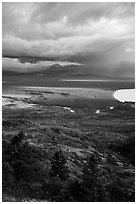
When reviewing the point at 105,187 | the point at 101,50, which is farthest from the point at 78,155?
the point at 101,50

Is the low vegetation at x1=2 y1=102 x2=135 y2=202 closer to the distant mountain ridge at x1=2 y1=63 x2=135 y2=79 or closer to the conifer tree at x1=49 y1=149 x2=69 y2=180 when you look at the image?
the conifer tree at x1=49 y1=149 x2=69 y2=180

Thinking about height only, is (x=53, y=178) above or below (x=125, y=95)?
below

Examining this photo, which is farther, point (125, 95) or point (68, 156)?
point (125, 95)

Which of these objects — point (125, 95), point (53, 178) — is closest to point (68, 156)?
point (53, 178)

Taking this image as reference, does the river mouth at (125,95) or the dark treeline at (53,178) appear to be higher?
the river mouth at (125,95)

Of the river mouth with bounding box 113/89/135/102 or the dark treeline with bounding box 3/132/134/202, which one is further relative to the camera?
the river mouth with bounding box 113/89/135/102

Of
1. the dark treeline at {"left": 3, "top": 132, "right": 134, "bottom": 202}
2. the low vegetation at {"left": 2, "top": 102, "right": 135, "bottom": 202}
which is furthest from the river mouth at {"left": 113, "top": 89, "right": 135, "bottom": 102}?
the dark treeline at {"left": 3, "top": 132, "right": 134, "bottom": 202}

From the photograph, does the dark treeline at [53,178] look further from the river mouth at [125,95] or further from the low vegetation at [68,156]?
the river mouth at [125,95]

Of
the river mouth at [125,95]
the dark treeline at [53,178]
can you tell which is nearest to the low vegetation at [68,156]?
the dark treeline at [53,178]

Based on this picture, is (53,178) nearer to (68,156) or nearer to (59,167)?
(59,167)
